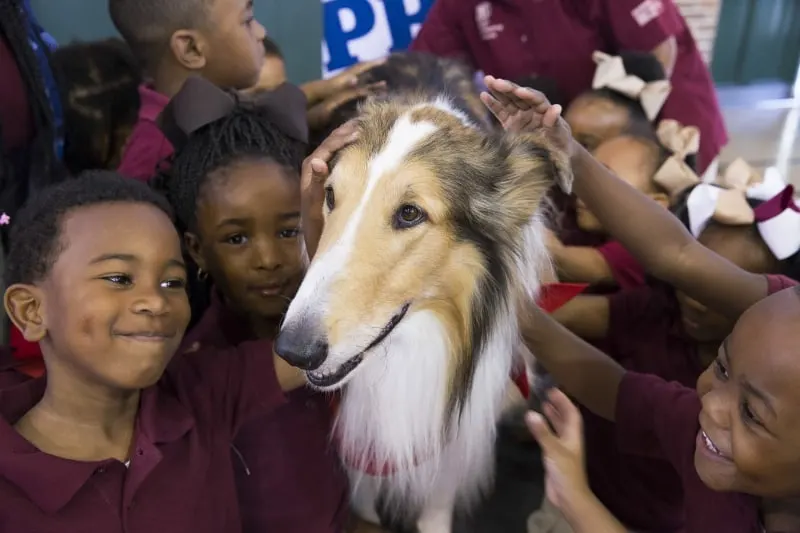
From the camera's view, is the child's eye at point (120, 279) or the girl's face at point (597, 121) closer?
the child's eye at point (120, 279)

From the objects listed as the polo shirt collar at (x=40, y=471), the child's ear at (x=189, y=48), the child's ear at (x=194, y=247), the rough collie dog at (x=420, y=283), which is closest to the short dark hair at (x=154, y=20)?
the child's ear at (x=189, y=48)

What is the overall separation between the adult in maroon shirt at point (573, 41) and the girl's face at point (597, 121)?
0.30 meters

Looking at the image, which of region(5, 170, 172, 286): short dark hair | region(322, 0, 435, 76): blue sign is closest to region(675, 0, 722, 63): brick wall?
region(322, 0, 435, 76): blue sign

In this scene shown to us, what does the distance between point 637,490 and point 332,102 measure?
1.24 m

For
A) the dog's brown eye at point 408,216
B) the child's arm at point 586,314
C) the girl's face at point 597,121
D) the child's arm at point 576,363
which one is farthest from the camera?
the girl's face at point 597,121

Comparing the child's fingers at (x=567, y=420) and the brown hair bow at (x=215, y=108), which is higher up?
the brown hair bow at (x=215, y=108)

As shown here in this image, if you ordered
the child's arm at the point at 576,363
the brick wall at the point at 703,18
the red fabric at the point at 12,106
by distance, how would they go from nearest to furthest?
the child's arm at the point at 576,363 → the red fabric at the point at 12,106 → the brick wall at the point at 703,18

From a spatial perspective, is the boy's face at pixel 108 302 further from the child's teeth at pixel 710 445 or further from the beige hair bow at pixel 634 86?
the beige hair bow at pixel 634 86

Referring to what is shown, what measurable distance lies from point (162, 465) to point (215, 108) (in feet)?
2.49

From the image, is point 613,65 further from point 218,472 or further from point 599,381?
point 218,472

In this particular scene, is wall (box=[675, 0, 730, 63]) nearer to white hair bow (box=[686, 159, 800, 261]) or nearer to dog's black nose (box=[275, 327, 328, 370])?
white hair bow (box=[686, 159, 800, 261])

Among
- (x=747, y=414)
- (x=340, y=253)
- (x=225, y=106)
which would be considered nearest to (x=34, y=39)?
(x=225, y=106)

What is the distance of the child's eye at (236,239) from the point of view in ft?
4.81

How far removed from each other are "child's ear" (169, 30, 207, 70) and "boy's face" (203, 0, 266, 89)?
2 centimetres
